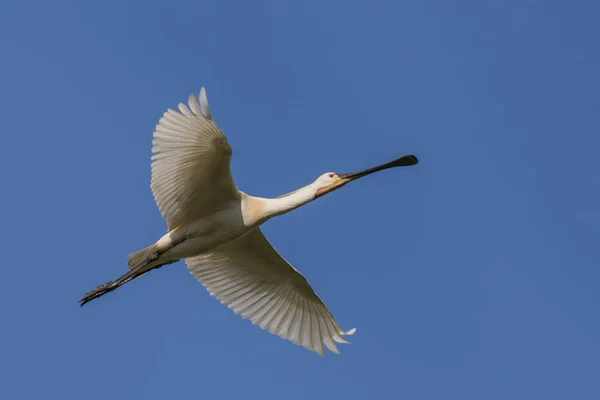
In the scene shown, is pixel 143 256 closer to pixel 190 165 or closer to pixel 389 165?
pixel 190 165

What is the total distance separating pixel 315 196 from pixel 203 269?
8.29 feet

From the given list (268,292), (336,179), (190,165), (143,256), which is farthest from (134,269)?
(336,179)

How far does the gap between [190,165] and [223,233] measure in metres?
1.14

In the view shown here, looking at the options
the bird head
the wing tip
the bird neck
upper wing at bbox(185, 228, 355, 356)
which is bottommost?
upper wing at bbox(185, 228, 355, 356)

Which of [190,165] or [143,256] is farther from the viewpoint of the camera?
[143,256]

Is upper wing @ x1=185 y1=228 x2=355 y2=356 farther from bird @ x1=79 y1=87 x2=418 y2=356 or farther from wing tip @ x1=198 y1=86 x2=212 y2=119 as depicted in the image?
wing tip @ x1=198 y1=86 x2=212 y2=119

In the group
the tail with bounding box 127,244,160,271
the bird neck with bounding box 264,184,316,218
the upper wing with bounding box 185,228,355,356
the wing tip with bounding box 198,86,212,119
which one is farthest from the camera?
the upper wing with bounding box 185,228,355,356

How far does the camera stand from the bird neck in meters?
16.4

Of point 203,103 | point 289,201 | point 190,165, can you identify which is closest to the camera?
point 203,103

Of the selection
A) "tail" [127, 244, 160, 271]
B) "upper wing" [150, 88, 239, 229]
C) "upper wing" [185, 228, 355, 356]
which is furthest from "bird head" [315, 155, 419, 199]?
"tail" [127, 244, 160, 271]

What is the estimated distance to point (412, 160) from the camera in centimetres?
1750

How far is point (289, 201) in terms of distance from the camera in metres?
16.5

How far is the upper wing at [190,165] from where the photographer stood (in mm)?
15531

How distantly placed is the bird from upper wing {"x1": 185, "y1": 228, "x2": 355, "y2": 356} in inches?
0.6
